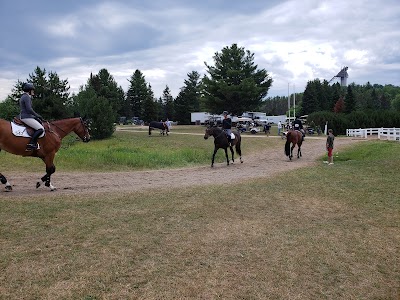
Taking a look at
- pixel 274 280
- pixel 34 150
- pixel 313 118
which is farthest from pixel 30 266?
pixel 313 118

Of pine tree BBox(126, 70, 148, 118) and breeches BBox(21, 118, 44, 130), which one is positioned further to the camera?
pine tree BBox(126, 70, 148, 118)

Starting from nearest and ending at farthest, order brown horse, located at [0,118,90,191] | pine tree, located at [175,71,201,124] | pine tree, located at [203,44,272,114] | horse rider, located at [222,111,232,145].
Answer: brown horse, located at [0,118,90,191], horse rider, located at [222,111,232,145], pine tree, located at [203,44,272,114], pine tree, located at [175,71,201,124]

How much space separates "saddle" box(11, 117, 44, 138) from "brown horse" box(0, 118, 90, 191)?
0.29 ft

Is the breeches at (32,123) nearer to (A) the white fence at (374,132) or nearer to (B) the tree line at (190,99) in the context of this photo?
(B) the tree line at (190,99)

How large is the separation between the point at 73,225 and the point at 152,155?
13048 mm

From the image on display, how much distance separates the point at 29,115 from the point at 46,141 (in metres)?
0.94

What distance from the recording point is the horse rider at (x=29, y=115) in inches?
409

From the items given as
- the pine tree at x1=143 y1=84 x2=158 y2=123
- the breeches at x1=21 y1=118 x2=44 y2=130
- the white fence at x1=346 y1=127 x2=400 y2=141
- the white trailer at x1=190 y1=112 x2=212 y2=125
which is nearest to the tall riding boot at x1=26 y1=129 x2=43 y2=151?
the breeches at x1=21 y1=118 x2=44 y2=130

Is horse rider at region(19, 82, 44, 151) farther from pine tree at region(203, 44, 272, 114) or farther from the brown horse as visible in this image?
pine tree at region(203, 44, 272, 114)

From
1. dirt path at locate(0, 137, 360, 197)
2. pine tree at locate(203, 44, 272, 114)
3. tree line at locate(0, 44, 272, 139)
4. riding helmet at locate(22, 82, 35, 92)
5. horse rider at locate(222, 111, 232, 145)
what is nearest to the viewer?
riding helmet at locate(22, 82, 35, 92)

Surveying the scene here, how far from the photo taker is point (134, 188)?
1151cm

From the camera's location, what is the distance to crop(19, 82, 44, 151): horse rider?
10398 millimetres

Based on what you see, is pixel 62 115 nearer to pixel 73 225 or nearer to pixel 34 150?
pixel 34 150

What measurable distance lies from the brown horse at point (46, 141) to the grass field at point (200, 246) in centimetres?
145
